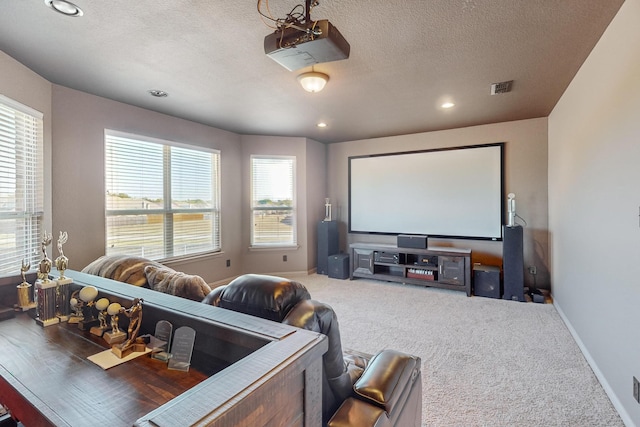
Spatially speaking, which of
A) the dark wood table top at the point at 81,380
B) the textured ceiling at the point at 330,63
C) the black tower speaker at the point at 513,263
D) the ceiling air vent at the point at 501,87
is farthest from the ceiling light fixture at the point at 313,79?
the black tower speaker at the point at 513,263

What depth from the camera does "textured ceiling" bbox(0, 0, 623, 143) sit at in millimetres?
1932

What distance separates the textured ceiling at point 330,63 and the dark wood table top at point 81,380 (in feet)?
6.33

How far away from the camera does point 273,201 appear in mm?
5535

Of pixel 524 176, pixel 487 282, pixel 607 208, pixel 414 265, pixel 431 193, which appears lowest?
pixel 487 282

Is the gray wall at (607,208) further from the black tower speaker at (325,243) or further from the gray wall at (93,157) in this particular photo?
the gray wall at (93,157)

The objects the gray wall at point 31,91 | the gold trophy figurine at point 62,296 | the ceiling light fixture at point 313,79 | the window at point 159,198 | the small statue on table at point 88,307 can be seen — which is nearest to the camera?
the small statue on table at point 88,307

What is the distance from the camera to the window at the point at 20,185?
245 cm

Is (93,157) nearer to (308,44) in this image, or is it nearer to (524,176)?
(308,44)

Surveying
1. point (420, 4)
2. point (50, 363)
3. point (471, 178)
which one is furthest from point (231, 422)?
point (471, 178)

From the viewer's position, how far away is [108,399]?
0.85m

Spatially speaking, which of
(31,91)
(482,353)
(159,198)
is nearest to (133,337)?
(482,353)

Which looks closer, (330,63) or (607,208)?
(607,208)

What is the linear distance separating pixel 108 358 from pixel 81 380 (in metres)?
0.14

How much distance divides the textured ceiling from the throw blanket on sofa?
5.52ft
